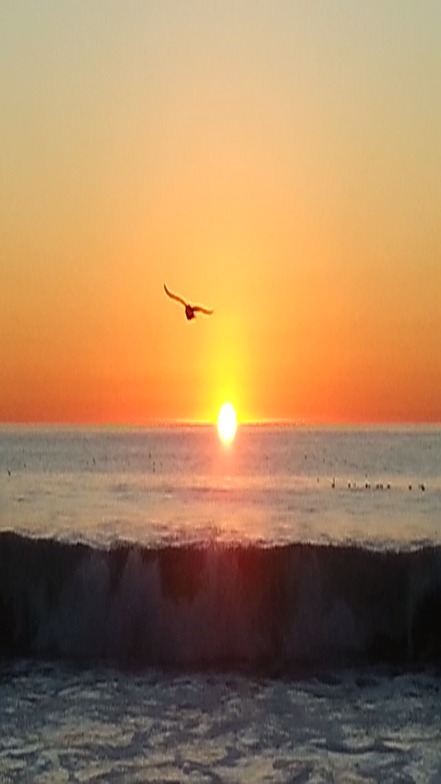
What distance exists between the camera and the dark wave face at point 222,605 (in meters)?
21.8

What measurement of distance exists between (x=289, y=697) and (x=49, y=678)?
4.14m

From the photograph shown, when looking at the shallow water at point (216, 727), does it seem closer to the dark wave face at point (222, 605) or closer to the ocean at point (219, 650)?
the ocean at point (219, 650)

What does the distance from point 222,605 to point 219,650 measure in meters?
1.47

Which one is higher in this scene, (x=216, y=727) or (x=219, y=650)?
(x=219, y=650)

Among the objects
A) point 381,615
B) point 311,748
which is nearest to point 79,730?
point 311,748

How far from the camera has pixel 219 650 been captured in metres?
22.0

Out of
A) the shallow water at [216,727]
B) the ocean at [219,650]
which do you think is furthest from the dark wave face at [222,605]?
the shallow water at [216,727]

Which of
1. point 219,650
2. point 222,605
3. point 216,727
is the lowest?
point 216,727

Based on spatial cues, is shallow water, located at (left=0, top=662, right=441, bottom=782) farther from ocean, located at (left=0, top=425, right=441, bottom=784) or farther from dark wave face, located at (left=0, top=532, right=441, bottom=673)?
dark wave face, located at (left=0, top=532, right=441, bottom=673)

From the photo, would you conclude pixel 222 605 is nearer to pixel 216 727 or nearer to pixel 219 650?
pixel 219 650

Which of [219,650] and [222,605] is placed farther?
[222,605]

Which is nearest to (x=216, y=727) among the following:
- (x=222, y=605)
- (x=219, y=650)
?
(x=219, y=650)

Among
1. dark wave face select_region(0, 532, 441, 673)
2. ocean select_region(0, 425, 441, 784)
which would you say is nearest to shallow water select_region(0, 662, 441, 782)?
ocean select_region(0, 425, 441, 784)

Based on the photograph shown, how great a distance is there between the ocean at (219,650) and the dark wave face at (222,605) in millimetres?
39
